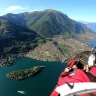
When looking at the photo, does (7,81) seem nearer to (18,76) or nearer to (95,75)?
(18,76)

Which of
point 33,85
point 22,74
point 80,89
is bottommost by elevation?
point 22,74

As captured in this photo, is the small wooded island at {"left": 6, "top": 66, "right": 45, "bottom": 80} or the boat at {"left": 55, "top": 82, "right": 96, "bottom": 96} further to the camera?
the small wooded island at {"left": 6, "top": 66, "right": 45, "bottom": 80}

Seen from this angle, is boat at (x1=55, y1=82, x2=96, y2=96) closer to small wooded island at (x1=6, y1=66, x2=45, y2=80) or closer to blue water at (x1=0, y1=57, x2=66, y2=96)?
blue water at (x1=0, y1=57, x2=66, y2=96)

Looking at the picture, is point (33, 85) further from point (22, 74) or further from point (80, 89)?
point (80, 89)

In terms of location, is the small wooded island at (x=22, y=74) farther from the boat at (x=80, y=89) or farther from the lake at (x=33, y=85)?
the boat at (x=80, y=89)

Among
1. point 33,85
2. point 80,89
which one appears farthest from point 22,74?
point 80,89

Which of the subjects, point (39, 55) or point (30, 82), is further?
point (39, 55)

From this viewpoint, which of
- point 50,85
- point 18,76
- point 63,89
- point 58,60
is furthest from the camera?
point 58,60

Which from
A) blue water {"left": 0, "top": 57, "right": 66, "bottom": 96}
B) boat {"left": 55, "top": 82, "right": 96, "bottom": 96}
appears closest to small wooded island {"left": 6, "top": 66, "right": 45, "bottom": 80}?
blue water {"left": 0, "top": 57, "right": 66, "bottom": 96}

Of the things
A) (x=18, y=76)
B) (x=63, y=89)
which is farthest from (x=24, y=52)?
(x=63, y=89)

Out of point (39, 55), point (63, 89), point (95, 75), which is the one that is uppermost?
point (95, 75)

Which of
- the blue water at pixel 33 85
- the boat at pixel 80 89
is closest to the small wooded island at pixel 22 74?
the blue water at pixel 33 85
